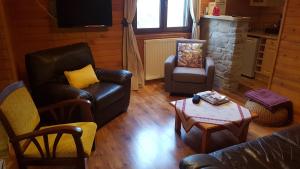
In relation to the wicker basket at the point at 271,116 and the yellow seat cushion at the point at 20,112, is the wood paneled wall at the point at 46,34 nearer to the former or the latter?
the yellow seat cushion at the point at 20,112

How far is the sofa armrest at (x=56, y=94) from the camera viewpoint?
252 centimetres

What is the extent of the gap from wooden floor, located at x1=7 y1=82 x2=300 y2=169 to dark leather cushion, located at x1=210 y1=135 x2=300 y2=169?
0.77 meters

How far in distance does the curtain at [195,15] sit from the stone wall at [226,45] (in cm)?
16

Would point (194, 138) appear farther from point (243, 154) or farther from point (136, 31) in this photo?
point (136, 31)

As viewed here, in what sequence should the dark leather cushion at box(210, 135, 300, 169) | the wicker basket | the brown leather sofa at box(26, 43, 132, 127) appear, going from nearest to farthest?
the dark leather cushion at box(210, 135, 300, 169) → the brown leather sofa at box(26, 43, 132, 127) → the wicker basket

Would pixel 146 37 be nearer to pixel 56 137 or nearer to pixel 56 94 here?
pixel 56 94

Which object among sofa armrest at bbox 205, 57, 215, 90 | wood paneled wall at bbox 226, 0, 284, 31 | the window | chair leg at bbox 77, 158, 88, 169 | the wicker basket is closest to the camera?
chair leg at bbox 77, 158, 88, 169

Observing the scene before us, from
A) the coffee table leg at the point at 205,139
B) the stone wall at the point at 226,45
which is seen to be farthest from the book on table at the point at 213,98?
the stone wall at the point at 226,45

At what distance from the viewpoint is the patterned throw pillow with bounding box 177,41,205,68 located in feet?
13.3

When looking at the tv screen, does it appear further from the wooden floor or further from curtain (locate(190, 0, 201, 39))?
curtain (locate(190, 0, 201, 39))

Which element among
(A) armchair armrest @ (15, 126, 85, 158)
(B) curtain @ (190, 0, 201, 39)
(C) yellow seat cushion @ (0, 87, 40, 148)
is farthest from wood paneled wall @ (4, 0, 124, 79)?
(A) armchair armrest @ (15, 126, 85, 158)

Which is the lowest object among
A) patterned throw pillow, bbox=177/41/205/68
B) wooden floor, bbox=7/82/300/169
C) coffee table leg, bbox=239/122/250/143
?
wooden floor, bbox=7/82/300/169

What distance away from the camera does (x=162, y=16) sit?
435 cm

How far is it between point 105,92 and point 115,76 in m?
0.40
